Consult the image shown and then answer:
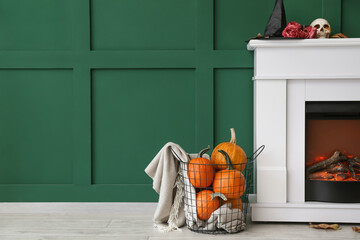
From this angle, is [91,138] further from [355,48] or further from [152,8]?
[355,48]

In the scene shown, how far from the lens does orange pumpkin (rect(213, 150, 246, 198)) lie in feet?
6.89

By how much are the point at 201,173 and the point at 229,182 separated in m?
0.15

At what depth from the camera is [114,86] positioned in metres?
2.57

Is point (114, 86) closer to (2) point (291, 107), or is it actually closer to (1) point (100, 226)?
(1) point (100, 226)

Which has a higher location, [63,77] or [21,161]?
[63,77]

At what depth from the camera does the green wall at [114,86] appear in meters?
2.53

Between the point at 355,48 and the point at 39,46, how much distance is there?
1784 millimetres

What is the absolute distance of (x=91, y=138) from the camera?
2.57 m

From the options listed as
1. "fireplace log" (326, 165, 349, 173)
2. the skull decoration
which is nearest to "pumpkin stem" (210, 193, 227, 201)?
"fireplace log" (326, 165, 349, 173)

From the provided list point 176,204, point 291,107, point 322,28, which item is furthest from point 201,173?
point 322,28

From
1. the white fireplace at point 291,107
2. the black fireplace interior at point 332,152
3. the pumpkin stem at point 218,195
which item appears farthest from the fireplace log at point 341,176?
the pumpkin stem at point 218,195

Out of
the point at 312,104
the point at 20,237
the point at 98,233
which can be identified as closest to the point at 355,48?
the point at 312,104

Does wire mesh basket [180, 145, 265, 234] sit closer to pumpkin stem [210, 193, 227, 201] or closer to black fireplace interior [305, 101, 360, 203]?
pumpkin stem [210, 193, 227, 201]

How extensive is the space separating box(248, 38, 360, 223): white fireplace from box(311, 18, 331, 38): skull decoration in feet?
0.33
